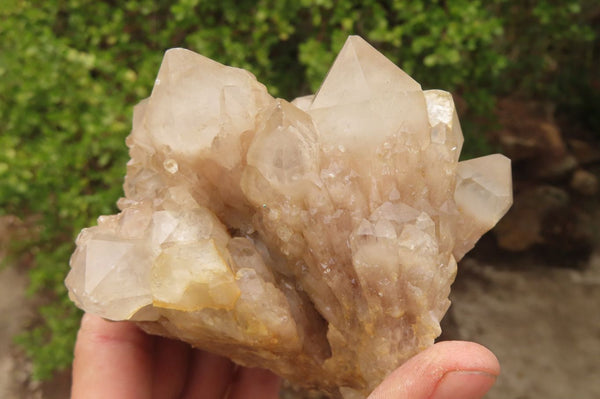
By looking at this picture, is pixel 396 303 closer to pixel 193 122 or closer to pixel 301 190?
pixel 301 190

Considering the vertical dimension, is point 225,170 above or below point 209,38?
above

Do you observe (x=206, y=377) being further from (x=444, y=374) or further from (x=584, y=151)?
(x=584, y=151)

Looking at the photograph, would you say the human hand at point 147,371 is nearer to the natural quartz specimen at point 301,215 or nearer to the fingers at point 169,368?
the fingers at point 169,368

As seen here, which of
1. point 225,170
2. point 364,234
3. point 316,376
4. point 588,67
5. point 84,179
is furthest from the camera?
point 588,67

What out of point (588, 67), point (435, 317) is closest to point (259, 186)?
point (435, 317)

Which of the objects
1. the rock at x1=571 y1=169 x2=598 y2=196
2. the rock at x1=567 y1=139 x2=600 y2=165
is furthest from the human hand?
the rock at x1=567 y1=139 x2=600 y2=165

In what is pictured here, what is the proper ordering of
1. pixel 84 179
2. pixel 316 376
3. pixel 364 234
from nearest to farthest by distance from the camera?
1. pixel 364 234
2. pixel 316 376
3. pixel 84 179

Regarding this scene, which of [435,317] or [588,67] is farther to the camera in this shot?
[588,67]
